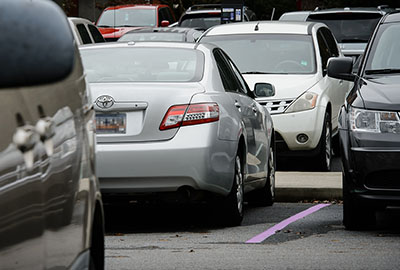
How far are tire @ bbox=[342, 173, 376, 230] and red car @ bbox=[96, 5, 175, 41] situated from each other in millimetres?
18762

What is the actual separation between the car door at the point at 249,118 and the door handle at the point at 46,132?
593 centimetres

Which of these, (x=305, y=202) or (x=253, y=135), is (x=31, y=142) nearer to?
(x=253, y=135)

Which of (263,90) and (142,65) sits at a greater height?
(142,65)

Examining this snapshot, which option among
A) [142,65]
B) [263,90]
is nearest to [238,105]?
[142,65]

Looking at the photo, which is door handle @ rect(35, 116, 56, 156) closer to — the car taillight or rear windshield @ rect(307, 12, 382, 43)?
the car taillight

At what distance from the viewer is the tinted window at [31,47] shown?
2.74 m

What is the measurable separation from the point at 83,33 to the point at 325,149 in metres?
6.44

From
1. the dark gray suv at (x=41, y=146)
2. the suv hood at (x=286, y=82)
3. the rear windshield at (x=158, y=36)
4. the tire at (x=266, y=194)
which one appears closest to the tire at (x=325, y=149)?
the suv hood at (x=286, y=82)

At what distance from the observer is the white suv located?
1339 cm

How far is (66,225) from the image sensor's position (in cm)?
377

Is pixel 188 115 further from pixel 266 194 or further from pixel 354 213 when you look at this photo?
pixel 266 194

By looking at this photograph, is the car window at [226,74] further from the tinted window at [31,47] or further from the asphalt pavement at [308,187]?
the tinted window at [31,47]

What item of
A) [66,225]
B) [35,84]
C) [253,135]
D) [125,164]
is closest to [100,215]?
[66,225]

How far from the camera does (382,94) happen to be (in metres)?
8.49
